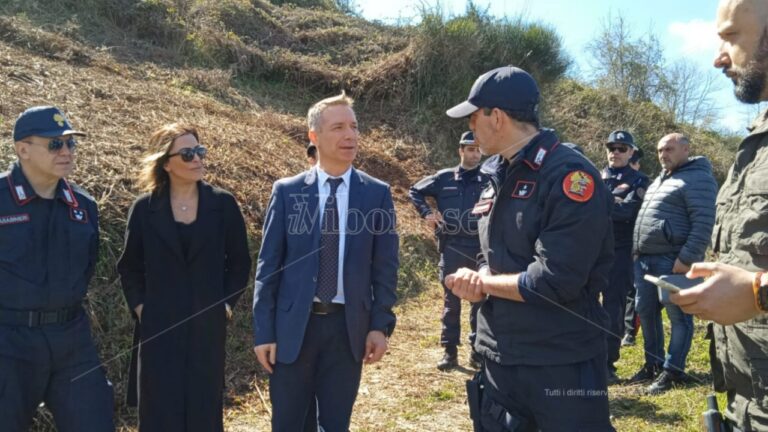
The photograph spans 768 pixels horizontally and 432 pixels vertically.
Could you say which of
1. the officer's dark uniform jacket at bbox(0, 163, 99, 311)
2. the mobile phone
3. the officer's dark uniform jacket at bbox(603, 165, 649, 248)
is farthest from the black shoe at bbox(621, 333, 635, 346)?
the officer's dark uniform jacket at bbox(0, 163, 99, 311)

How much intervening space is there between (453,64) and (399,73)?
4.59ft

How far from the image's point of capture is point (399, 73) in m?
15.0

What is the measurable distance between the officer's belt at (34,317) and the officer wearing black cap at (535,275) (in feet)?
7.26

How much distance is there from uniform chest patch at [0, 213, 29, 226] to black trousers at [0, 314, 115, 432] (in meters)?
0.57

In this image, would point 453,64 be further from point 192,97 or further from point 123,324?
point 123,324

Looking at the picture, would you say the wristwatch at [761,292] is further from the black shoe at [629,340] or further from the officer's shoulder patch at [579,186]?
the black shoe at [629,340]

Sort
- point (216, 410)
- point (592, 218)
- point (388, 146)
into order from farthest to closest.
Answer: point (388, 146) → point (216, 410) → point (592, 218)

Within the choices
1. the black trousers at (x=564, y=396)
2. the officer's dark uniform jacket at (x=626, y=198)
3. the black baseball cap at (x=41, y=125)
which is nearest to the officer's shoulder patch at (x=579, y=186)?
the black trousers at (x=564, y=396)

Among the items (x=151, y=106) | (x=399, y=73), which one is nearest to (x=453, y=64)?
(x=399, y=73)

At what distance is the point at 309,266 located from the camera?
10.8 ft

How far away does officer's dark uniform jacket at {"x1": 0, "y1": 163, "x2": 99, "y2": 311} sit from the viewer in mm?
3260

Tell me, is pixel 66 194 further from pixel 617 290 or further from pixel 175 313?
pixel 617 290

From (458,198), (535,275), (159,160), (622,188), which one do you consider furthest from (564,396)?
(622,188)

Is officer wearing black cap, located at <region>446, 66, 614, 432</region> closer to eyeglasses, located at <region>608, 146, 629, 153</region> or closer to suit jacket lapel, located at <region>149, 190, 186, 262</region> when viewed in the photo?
suit jacket lapel, located at <region>149, 190, 186, 262</region>
